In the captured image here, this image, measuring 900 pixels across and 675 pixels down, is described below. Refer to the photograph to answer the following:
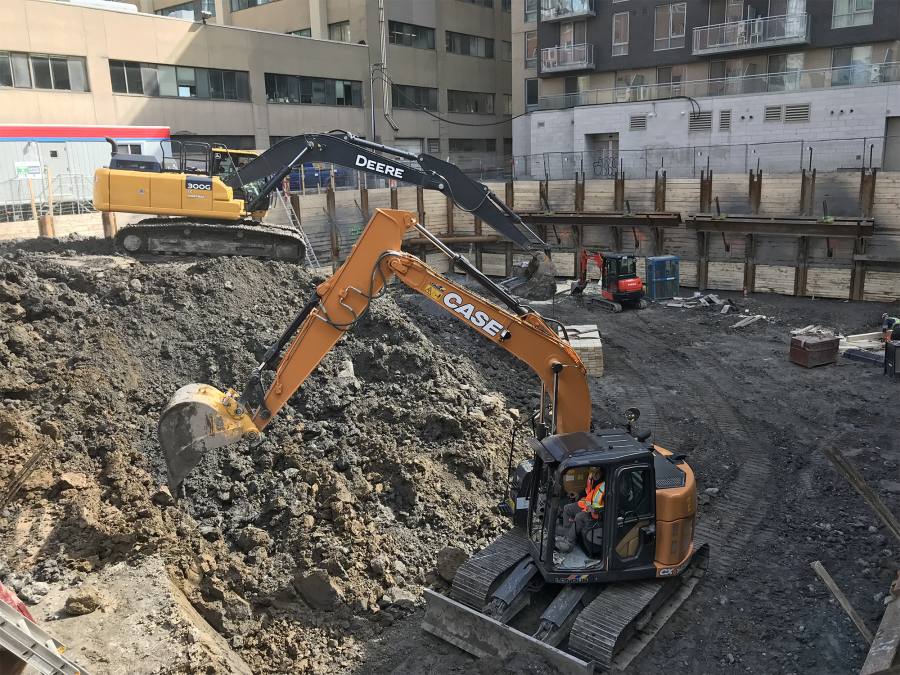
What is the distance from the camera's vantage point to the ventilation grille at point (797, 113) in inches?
1324

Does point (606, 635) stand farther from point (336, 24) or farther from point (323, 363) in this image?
point (336, 24)

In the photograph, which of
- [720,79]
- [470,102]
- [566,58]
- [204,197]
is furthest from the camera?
[470,102]

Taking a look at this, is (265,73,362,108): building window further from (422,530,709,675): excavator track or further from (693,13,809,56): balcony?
(422,530,709,675): excavator track

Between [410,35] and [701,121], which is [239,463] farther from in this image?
[410,35]

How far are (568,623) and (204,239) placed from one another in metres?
13.2

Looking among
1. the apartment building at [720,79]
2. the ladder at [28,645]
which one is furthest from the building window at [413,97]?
the ladder at [28,645]

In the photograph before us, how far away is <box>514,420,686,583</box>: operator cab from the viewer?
7984 mm

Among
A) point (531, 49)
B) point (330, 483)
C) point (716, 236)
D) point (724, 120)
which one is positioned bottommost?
point (330, 483)

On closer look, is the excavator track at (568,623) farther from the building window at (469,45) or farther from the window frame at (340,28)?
the building window at (469,45)

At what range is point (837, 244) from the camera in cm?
2509

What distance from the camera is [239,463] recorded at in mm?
10719

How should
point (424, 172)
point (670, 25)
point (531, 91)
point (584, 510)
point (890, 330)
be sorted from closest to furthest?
point (584, 510) → point (424, 172) → point (890, 330) → point (670, 25) → point (531, 91)

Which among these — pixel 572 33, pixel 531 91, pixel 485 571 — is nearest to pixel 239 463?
pixel 485 571

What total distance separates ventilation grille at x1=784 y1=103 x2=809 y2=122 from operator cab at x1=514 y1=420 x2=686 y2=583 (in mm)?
30492
